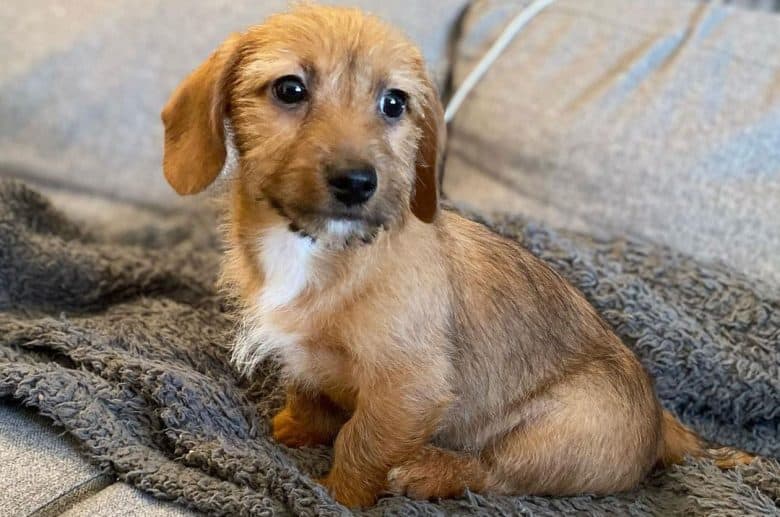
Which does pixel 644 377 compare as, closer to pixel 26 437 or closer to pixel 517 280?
pixel 517 280

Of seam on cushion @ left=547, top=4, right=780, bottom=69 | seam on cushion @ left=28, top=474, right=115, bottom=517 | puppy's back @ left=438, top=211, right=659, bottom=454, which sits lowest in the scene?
seam on cushion @ left=28, top=474, right=115, bottom=517

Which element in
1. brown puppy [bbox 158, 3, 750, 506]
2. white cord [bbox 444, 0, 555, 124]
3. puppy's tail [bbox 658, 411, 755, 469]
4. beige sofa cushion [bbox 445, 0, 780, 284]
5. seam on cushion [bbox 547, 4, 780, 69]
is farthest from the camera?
white cord [bbox 444, 0, 555, 124]

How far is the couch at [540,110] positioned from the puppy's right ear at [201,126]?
644 millimetres

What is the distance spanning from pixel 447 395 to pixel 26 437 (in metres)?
0.93

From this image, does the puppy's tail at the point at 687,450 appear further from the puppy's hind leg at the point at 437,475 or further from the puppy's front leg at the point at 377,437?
the puppy's front leg at the point at 377,437

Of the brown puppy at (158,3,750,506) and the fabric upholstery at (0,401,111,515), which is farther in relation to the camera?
the brown puppy at (158,3,750,506)

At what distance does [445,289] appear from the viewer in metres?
1.79

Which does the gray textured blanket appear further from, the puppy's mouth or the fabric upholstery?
the puppy's mouth

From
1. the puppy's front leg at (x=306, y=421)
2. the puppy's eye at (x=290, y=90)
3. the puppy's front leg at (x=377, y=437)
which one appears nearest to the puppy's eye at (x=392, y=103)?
the puppy's eye at (x=290, y=90)

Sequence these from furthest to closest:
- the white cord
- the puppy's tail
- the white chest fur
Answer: the white cord
the puppy's tail
the white chest fur

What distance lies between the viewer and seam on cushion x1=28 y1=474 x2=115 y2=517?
150 centimetres

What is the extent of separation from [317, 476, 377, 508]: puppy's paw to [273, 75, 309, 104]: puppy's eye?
2.77ft

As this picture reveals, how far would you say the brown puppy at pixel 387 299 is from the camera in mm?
1613

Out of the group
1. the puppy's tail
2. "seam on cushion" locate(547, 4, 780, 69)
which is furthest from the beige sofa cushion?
the puppy's tail
